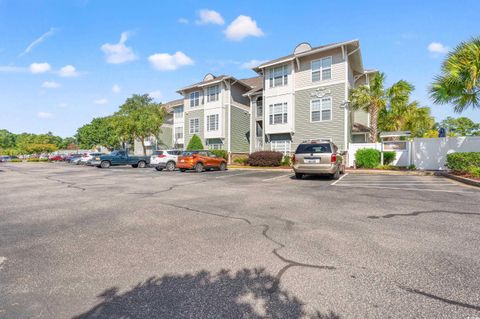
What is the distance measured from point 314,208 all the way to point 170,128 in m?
37.5

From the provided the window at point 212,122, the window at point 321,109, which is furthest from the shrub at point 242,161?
the window at point 321,109

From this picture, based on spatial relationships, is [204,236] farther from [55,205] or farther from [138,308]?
[55,205]

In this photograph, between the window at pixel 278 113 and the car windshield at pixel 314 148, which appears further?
the window at pixel 278 113

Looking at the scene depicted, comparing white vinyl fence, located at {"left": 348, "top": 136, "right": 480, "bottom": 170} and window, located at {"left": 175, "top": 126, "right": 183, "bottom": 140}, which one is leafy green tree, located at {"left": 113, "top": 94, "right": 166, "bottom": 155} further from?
white vinyl fence, located at {"left": 348, "top": 136, "right": 480, "bottom": 170}

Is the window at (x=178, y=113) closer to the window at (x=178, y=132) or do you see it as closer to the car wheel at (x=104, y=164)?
the window at (x=178, y=132)

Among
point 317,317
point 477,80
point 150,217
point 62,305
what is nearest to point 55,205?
point 150,217

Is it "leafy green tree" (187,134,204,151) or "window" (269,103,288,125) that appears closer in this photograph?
"window" (269,103,288,125)

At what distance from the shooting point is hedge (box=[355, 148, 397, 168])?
19000mm

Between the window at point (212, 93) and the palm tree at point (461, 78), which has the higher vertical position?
the window at point (212, 93)

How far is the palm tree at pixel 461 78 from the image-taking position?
11688 mm

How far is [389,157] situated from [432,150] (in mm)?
2653

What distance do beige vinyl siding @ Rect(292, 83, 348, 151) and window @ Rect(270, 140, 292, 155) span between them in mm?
651

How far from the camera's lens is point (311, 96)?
22781 mm

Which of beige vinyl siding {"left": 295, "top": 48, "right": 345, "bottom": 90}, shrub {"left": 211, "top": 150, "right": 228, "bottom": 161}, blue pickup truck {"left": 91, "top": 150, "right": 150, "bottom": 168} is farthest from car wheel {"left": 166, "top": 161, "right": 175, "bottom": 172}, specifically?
beige vinyl siding {"left": 295, "top": 48, "right": 345, "bottom": 90}
